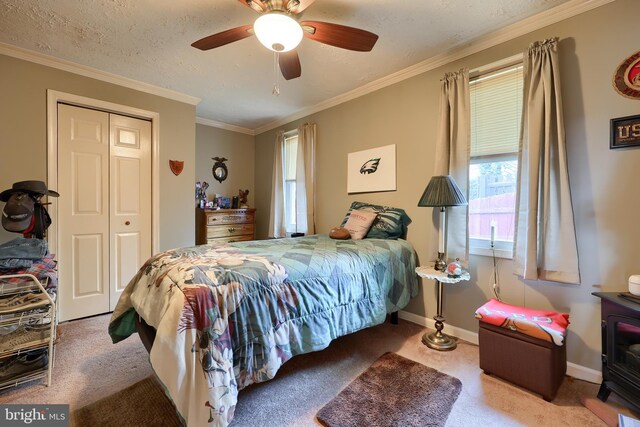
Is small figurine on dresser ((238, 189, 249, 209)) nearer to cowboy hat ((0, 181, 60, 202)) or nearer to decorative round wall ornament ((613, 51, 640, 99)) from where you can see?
cowboy hat ((0, 181, 60, 202))

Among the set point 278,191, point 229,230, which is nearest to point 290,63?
point 278,191

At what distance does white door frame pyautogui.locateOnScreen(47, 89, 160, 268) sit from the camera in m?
2.49

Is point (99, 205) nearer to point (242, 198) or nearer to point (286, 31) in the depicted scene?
point (242, 198)

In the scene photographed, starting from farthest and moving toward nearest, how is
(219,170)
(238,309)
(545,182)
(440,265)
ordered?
(219,170) → (440,265) → (545,182) → (238,309)

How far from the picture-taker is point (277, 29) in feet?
5.02

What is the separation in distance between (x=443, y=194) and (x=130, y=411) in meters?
2.44

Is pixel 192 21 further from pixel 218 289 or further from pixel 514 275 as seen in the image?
pixel 514 275

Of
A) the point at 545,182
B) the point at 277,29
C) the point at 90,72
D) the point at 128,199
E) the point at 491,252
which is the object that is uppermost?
the point at 90,72

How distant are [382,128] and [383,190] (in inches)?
27.0

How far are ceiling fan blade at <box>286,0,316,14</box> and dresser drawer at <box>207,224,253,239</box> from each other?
3.00 metres

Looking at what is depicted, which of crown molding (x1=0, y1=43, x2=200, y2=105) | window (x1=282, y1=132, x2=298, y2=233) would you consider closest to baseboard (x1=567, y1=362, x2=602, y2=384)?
window (x1=282, y1=132, x2=298, y2=233)

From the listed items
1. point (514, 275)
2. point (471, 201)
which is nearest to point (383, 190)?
point (471, 201)

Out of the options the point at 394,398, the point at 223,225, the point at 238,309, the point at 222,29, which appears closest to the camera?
the point at 238,309

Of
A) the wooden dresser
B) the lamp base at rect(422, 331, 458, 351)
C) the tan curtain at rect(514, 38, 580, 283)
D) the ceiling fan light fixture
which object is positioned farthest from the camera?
the wooden dresser
